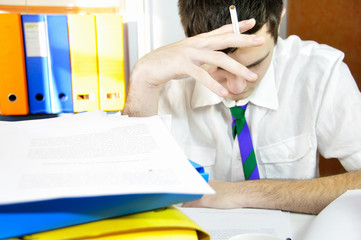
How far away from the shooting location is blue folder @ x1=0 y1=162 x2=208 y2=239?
33cm

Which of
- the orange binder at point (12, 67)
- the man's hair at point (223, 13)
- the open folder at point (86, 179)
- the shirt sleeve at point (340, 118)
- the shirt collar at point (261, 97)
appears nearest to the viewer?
the open folder at point (86, 179)

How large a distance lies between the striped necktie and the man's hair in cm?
25

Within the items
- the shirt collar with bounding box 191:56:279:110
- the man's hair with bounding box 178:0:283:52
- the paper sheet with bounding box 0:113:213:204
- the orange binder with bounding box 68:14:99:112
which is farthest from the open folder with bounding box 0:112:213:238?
the orange binder with bounding box 68:14:99:112

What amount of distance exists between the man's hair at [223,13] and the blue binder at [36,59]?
87cm

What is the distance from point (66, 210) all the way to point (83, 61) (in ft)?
4.65

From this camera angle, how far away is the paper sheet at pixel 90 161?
1.06ft

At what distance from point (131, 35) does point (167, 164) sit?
64.9 inches

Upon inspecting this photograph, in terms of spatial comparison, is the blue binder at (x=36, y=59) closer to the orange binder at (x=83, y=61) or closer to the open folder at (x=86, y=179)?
the orange binder at (x=83, y=61)

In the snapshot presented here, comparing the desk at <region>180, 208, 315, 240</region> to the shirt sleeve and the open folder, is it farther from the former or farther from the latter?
the shirt sleeve

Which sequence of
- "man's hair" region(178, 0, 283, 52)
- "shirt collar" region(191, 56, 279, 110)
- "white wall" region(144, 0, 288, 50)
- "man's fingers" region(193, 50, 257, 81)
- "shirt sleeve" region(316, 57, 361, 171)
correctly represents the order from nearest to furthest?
1. "man's fingers" region(193, 50, 257, 81)
2. "man's hair" region(178, 0, 283, 52)
3. "shirt sleeve" region(316, 57, 361, 171)
4. "shirt collar" region(191, 56, 279, 110)
5. "white wall" region(144, 0, 288, 50)

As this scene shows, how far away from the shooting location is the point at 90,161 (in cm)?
39

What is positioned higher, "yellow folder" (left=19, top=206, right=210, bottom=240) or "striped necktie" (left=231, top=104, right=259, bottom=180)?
"yellow folder" (left=19, top=206, right=210, bottom=240)

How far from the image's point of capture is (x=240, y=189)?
31.9 inches

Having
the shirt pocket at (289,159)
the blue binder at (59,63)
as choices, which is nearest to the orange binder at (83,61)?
the blue binder at (59,63)
